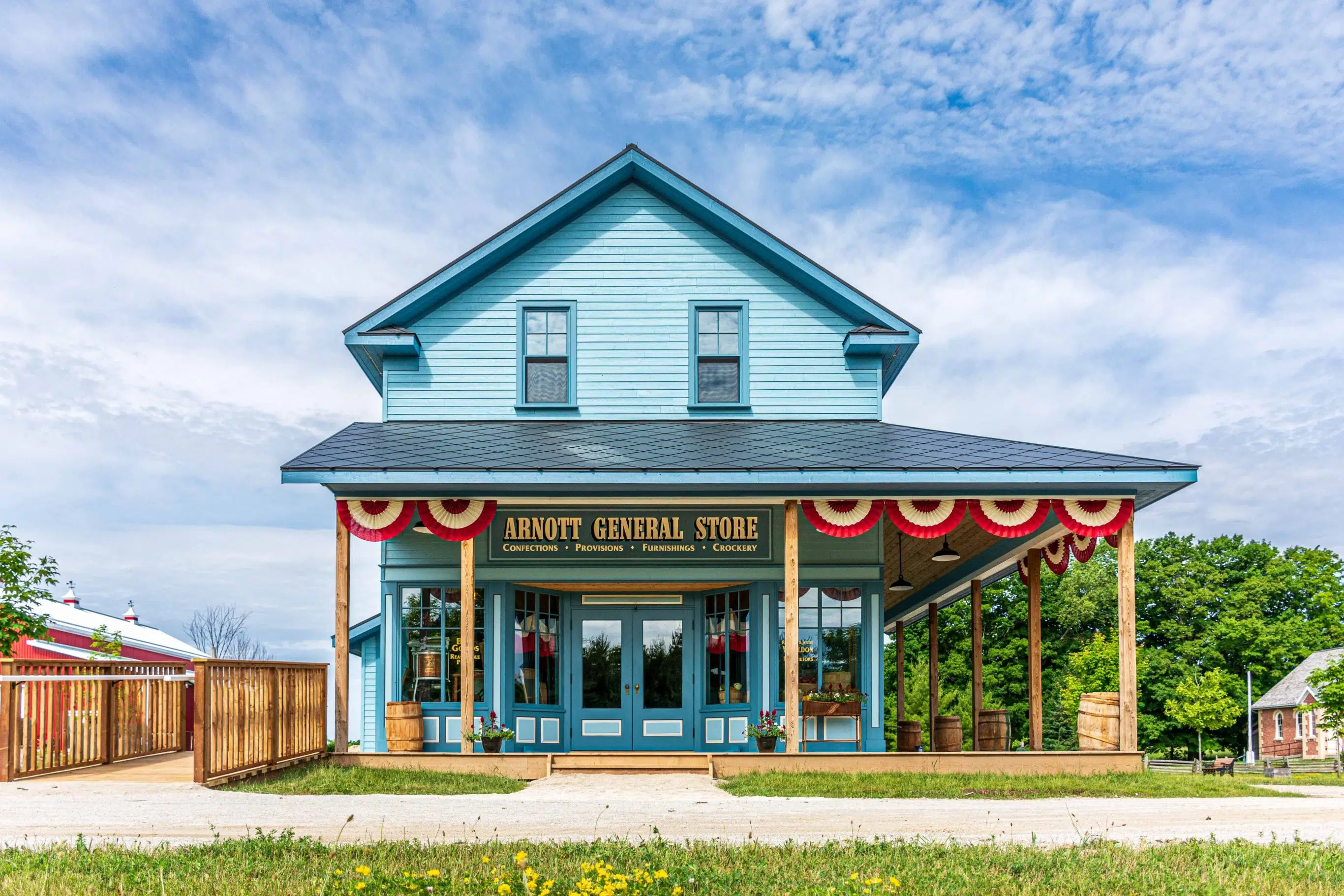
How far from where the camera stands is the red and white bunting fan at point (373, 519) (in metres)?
15.2

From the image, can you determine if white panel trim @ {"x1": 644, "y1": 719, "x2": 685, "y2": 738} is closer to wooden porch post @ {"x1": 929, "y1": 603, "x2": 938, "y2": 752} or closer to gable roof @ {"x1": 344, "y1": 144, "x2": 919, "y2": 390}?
gable roof @ {"x1": 344, "y1": 144, "x2": 919, "y2": 390}

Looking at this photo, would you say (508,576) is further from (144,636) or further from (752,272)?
(144,636)

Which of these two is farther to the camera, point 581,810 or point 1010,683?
point 1010,683

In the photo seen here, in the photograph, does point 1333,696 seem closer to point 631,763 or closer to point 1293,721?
point 631,763

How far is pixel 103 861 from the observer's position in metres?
8.11

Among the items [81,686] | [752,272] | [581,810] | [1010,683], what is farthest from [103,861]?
[1010,683]

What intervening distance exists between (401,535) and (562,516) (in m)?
2.40

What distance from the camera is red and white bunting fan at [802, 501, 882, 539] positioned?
15.5 m

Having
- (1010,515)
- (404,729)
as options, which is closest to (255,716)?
(404,729)

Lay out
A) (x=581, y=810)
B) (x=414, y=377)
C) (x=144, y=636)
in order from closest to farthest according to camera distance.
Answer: (x=581, y=810), (x=414, y=377), (x=144, y=636)

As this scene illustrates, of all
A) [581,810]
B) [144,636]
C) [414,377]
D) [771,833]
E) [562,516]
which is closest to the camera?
[771,833]

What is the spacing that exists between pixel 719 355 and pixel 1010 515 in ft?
18.1

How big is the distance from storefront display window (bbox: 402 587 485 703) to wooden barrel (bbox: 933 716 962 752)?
25.0 ft

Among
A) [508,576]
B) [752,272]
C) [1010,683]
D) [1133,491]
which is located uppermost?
[752,272]
